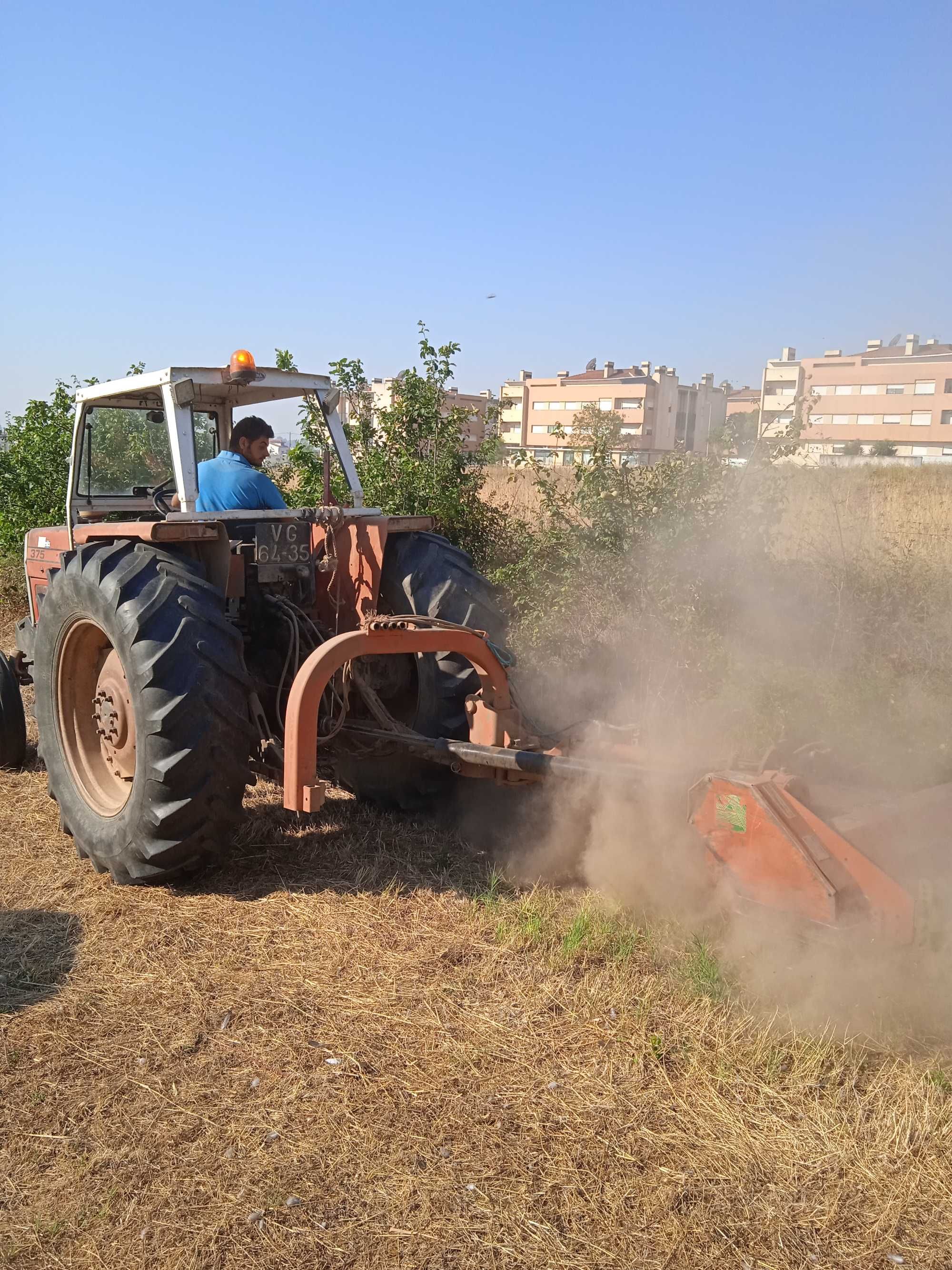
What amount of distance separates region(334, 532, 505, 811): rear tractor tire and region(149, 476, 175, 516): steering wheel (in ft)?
3.95

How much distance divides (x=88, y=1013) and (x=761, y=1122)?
83.2 inches

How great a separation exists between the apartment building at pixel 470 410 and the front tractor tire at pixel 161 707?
179 inches

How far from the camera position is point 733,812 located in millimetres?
3258

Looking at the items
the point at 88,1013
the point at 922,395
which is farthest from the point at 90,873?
the point at 922,395

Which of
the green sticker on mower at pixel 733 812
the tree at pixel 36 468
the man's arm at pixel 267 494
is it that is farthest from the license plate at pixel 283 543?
the tree at pixel 36 468

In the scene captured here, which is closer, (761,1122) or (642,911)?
(761,1122)

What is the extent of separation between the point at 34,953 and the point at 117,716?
1077 millimetres

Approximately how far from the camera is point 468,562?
5.02 metres

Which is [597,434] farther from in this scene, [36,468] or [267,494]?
[36,468]

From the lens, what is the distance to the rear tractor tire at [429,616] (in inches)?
183

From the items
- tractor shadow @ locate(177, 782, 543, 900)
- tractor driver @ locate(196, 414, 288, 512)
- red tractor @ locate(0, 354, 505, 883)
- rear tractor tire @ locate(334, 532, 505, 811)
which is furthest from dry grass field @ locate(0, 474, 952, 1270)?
tractor driver @ locate(196, 414, 288, 512)

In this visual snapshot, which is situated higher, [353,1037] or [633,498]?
[633,498]

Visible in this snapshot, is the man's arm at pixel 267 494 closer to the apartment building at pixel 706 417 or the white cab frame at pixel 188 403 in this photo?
the white cab frame at pixel 188 403

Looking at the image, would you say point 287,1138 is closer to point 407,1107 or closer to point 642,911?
point 407,1107
